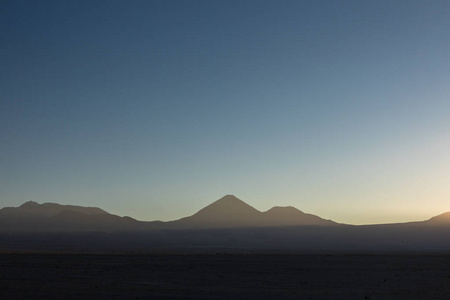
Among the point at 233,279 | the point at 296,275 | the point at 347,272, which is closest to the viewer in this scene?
the point at 233,279

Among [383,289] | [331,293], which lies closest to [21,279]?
[331,293]

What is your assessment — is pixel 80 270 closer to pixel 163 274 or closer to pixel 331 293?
pixel 163 274

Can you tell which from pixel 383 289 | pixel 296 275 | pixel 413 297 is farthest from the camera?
pixel 296 275

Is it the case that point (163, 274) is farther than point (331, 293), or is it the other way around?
point (163, 274)

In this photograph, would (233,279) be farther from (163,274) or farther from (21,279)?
(21,279)

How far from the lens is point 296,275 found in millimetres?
43594

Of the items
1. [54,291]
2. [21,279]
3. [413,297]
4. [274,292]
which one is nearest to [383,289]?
[413,297]

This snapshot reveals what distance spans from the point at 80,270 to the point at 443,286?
29339mm

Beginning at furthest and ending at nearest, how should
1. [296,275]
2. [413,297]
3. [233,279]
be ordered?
[296,275]
[233,279]
[413,297]

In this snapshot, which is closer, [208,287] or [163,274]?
[208,287]

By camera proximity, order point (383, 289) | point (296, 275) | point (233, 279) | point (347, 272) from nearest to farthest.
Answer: point (383, 289) < point (233, 279) < point (296, 275) < point (347, 272)

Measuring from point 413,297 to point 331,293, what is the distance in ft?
14.6

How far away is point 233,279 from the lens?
131 ft

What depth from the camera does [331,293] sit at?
3125 cm
